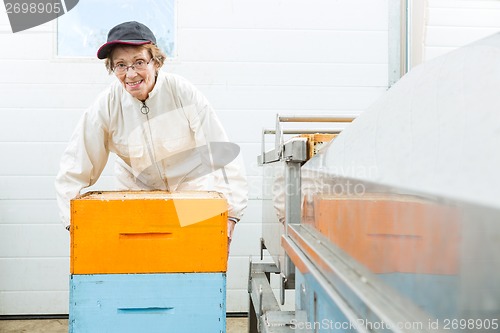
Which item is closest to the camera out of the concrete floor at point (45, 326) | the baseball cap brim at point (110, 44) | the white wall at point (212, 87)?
the baseball cap brim at point (110, 44)

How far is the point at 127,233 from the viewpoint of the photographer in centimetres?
126

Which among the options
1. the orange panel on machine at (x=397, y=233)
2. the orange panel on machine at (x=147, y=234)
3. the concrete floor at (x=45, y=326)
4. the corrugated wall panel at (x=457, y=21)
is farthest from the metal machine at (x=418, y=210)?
the corrugated wall panel at (x=457, y=21)

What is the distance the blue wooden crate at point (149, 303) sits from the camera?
Answer: 1243 millimetres

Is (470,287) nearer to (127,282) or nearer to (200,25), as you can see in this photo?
(127,282)

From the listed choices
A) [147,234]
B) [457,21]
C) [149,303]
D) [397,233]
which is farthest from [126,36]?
[457,21]

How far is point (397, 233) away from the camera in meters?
0.42

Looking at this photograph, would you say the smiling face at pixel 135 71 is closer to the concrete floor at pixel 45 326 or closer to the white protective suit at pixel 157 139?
the white protective suit at pixel 157 139

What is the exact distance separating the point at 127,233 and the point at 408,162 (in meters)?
1.00

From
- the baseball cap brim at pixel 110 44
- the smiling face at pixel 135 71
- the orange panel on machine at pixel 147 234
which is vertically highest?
the baseball cap brim at pixel 110 44

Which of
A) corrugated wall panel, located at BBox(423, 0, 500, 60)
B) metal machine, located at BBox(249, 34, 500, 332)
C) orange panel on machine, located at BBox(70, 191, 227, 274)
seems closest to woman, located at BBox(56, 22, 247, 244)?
orange panel on machine, located at BBox(70, 191, 227, 274)

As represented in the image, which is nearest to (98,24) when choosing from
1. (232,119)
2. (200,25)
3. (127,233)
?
(200,25)

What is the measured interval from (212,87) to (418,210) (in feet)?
7.81

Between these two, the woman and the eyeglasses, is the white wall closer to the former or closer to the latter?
the woman

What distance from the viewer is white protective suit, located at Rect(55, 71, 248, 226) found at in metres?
1.68
